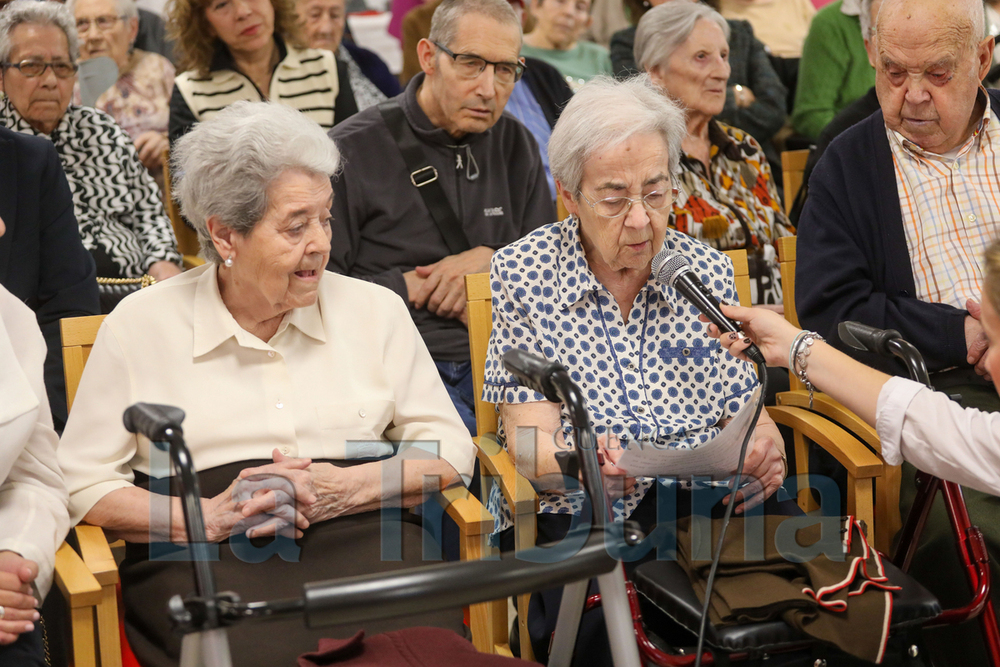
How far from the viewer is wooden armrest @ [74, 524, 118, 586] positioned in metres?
1.66

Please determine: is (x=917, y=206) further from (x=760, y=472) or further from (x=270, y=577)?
(x=270, y=577)

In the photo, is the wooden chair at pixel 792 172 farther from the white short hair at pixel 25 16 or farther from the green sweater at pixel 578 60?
the white short hair at pixel 25 16

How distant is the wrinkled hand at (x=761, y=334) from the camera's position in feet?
A: 5.85

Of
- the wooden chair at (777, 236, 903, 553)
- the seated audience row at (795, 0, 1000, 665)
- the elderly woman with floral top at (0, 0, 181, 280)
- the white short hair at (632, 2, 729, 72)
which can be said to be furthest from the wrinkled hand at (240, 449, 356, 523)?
the white short hair at (632, 2, 729, 72)

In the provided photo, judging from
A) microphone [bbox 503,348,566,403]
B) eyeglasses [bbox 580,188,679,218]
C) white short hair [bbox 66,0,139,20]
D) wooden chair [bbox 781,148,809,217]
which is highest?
white short hair [bbox 66,0,139,20]

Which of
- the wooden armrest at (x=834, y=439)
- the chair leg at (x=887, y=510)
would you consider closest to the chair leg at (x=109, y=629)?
the wooden armrest at (x=834, y=439)

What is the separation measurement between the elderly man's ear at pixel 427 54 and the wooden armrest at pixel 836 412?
4.50ft

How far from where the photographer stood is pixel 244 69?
357cm

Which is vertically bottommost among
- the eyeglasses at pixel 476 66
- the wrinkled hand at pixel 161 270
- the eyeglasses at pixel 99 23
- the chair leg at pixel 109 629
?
the chair leg at pixel 109 629

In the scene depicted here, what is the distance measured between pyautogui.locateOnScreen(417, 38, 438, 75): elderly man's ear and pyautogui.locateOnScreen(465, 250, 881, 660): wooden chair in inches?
38.6

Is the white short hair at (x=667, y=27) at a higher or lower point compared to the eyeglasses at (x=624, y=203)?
higher

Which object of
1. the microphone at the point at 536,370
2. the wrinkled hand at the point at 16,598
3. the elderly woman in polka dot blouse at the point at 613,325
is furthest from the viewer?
the elderly woman in polka dot blouse at the point at 613,325

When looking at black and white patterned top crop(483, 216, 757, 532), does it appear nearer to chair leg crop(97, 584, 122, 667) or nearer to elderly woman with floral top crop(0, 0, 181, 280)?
chair leg crop(97, 584, 122, 667)

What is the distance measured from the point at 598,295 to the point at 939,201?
890 mm
